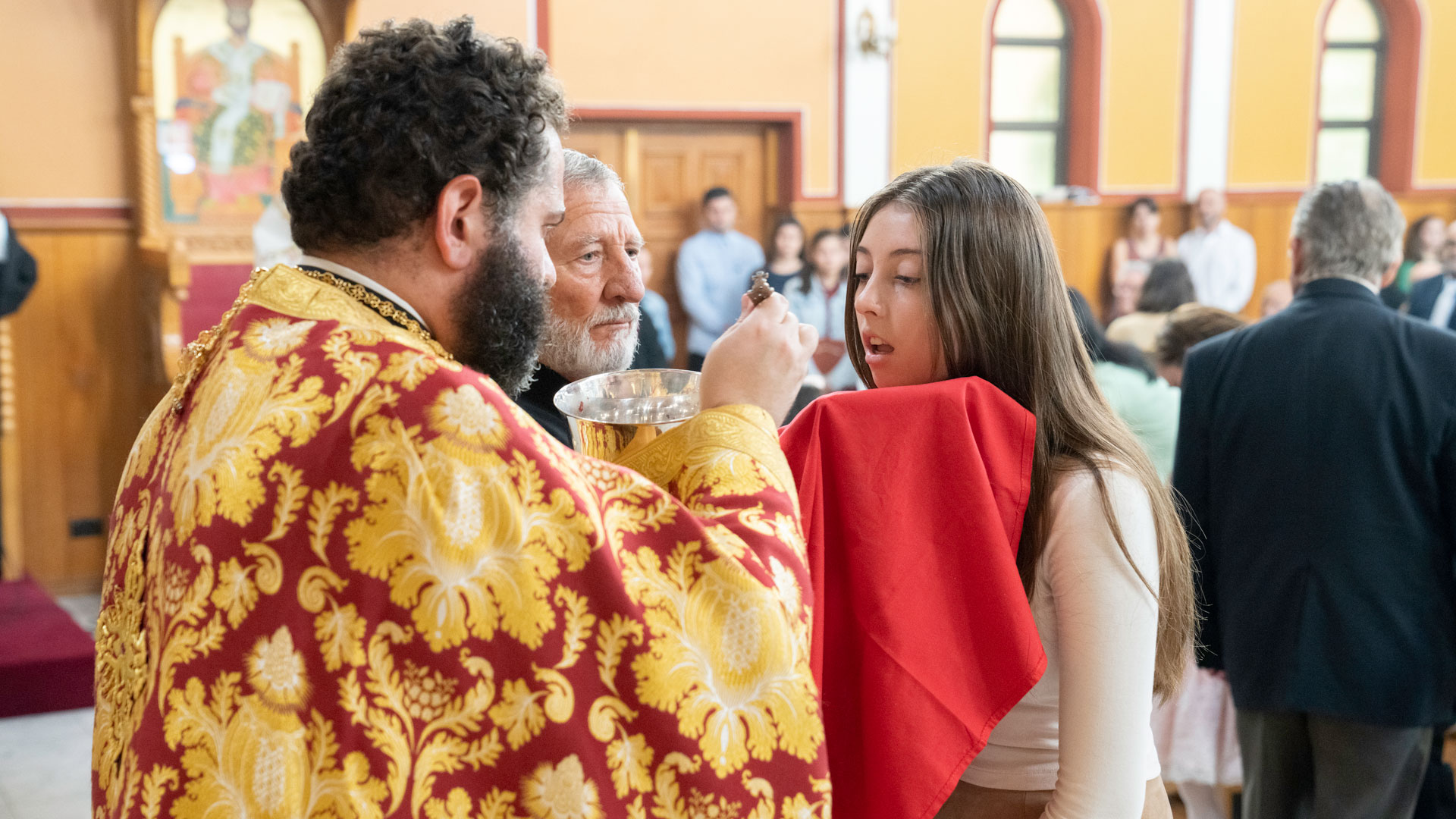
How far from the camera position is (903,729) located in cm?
126

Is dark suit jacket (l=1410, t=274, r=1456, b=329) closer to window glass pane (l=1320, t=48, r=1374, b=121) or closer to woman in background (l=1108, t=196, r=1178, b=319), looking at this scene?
woman in background (l=1108, t=196, r=1178, b=319)

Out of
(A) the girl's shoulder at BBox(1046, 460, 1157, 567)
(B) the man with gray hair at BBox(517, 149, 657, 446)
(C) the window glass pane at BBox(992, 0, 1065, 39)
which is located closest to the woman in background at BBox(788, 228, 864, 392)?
(C) the window glass pane at BBox(992, 0, 1065, 39)

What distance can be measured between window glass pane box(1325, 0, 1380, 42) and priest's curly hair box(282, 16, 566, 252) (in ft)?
30.6

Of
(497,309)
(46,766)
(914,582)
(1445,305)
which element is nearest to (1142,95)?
(1445,305)

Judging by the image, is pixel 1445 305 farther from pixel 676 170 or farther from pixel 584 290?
pixel 584 290

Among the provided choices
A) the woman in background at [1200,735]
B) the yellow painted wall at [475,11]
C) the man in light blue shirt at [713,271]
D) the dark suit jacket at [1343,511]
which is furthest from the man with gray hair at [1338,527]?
the yellow painted wall at [475,11]

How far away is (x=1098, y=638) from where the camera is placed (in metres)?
1.29

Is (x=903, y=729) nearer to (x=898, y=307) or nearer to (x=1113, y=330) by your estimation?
(x=898, y=307)

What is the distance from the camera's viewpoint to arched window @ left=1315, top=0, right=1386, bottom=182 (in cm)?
905

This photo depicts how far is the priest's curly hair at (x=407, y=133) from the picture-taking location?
1.10 m

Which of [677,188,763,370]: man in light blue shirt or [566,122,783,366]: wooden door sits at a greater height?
[566,122,783,366]: wooden door

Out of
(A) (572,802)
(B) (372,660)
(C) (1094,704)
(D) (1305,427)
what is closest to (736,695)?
(A) (572,802)

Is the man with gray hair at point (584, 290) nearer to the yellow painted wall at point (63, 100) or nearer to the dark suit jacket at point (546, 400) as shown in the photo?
the dark suit jacket at point (546, 400)

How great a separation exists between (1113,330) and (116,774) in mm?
4333
